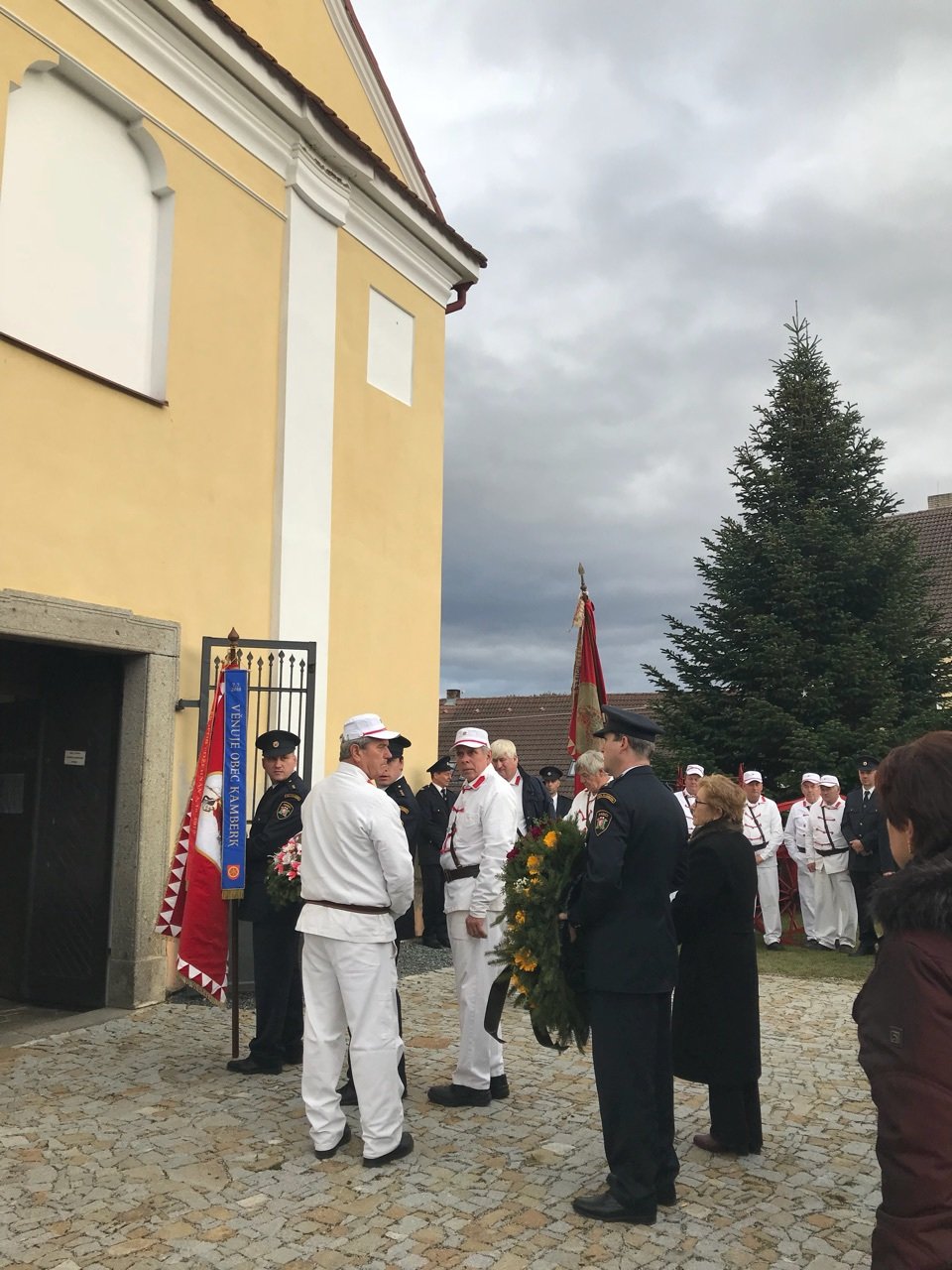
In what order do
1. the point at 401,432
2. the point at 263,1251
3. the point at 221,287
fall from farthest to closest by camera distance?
the point at 401,432, the point at 221,287, the point at 263,1251

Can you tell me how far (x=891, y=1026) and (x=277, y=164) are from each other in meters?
9.72

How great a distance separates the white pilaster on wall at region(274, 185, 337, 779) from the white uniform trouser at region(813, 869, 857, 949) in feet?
20.0

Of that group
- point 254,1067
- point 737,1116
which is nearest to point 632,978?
point 737,1116

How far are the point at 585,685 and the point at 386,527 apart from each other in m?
3.28

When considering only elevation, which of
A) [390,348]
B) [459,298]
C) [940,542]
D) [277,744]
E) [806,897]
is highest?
[940,542]

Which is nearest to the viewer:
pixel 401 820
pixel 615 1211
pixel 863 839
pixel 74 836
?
pixel 615 1211

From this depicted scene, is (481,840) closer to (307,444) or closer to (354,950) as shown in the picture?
(354,950)

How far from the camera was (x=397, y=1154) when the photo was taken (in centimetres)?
498

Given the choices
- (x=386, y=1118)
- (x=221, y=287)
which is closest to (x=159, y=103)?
(x=221, y=287)

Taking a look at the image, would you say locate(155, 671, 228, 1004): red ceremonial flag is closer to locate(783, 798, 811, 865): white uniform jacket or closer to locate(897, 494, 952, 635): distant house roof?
locate(783, 798, 811, 865): white uniform jacket

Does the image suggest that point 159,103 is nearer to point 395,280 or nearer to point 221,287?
point 221,287

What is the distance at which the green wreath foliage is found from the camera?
464 centimetres

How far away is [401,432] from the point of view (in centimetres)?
1177

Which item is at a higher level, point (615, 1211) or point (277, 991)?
point (277, 991)
